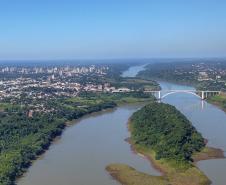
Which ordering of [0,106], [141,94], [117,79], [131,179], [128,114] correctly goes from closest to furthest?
[131,179], [128,114], [0,106], [141,94], [117,79]

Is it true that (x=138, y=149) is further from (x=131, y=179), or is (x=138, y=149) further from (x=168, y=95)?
(x=168, y=95)

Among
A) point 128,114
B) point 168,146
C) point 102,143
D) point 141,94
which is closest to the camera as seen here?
point 168,146

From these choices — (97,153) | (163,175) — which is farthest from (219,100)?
(163,175)

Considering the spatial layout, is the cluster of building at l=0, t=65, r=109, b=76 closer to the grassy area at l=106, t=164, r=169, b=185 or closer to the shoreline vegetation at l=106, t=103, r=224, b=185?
the shoreline vegetation at l=106, t=103, r=224, b=185

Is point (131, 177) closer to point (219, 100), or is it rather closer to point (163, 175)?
point (163, 175)

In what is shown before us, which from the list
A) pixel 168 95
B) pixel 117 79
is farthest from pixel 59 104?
pixel 117 79

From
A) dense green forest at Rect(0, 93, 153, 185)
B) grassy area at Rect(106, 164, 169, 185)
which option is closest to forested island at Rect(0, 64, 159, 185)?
dense green forest at Rect(0, 93, 153, 185)

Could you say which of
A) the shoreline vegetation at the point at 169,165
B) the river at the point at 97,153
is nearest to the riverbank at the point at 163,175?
the shoreline vegetation at the point at 169,165
